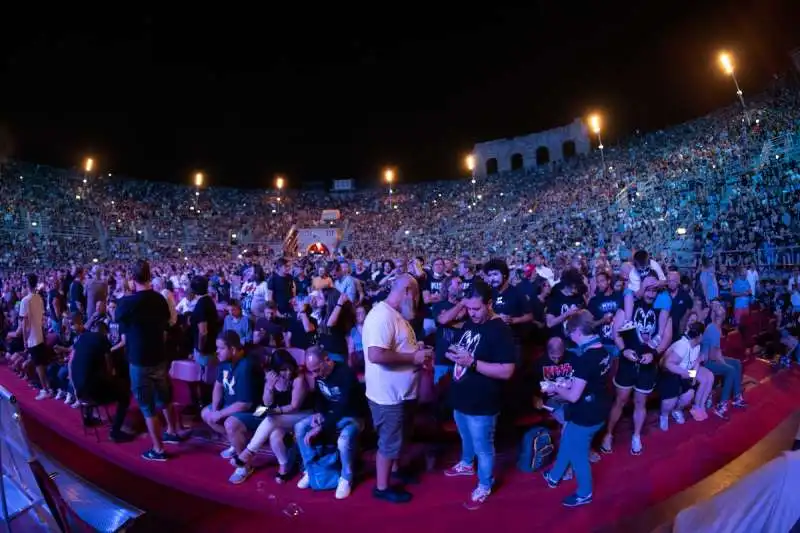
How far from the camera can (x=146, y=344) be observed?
450 centimetres

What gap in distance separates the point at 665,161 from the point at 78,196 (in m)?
37.9

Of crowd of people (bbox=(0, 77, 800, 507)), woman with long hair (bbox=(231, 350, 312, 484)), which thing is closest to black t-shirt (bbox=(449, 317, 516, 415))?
crowd of people (bbox=(0, 77, 800, 507))

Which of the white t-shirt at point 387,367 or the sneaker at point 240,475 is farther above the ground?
the white t-shirt at point 387,367

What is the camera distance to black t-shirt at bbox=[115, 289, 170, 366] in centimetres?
445

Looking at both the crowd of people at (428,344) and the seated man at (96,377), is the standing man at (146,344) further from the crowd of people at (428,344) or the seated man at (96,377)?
the seated man at (96,377)

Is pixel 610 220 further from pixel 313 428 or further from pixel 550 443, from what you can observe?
pixel 313 428

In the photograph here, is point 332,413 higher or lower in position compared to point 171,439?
higher

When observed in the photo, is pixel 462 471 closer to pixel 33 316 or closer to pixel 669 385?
pixel 669 385

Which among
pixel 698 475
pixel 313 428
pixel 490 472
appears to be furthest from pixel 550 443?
pixel 313 428

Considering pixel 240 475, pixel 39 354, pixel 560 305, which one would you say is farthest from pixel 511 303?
pixel 39 354

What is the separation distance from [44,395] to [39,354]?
0.64 metres

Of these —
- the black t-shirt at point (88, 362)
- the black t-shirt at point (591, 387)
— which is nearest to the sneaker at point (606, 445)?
the black t-shirt at point (591, 387)

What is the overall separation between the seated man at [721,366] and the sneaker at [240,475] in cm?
581

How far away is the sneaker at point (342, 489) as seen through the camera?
12.9ft
